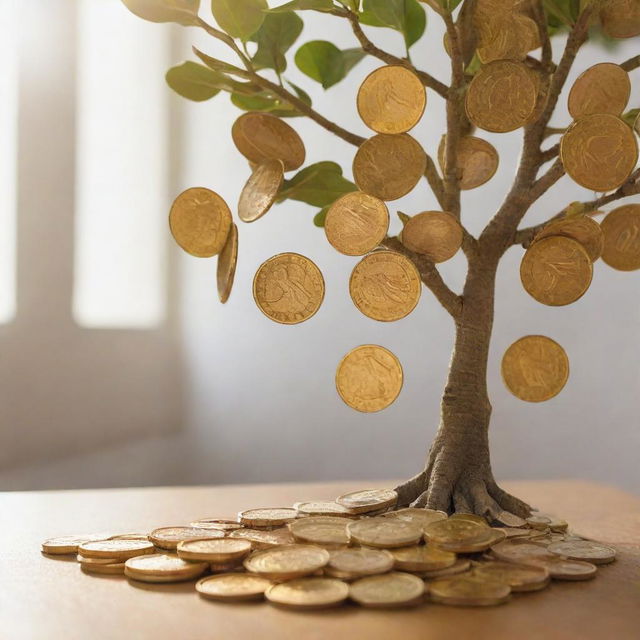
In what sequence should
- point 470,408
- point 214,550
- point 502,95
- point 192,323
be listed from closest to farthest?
point 214,550 → point 502,95 → point 470,408 → point 192,323

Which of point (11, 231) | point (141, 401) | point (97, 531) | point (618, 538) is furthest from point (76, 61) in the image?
point (618, 538)

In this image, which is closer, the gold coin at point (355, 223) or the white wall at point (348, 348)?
the gold coin at point (355, 223)

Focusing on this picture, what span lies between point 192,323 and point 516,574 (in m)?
1.97

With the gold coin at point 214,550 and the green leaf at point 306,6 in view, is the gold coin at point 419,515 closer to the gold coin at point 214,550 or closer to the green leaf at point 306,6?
the gold coin at point 214,550

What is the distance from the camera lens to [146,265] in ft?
8.43

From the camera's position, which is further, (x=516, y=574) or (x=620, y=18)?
(x=620, y=18)

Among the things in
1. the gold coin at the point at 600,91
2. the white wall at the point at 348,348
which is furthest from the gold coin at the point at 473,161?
the white wall at the point at 348,348

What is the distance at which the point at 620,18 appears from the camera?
3.13 feet

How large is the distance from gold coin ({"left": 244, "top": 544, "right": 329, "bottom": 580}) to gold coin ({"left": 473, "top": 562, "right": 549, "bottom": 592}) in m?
0.14

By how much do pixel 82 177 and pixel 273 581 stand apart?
181 cm

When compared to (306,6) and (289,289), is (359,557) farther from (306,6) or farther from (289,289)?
(306,6)

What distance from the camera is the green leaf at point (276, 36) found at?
997 millimetres

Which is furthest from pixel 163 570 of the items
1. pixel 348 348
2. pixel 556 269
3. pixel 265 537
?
pixel 348 348

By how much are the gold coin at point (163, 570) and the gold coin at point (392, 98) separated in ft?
1.55
